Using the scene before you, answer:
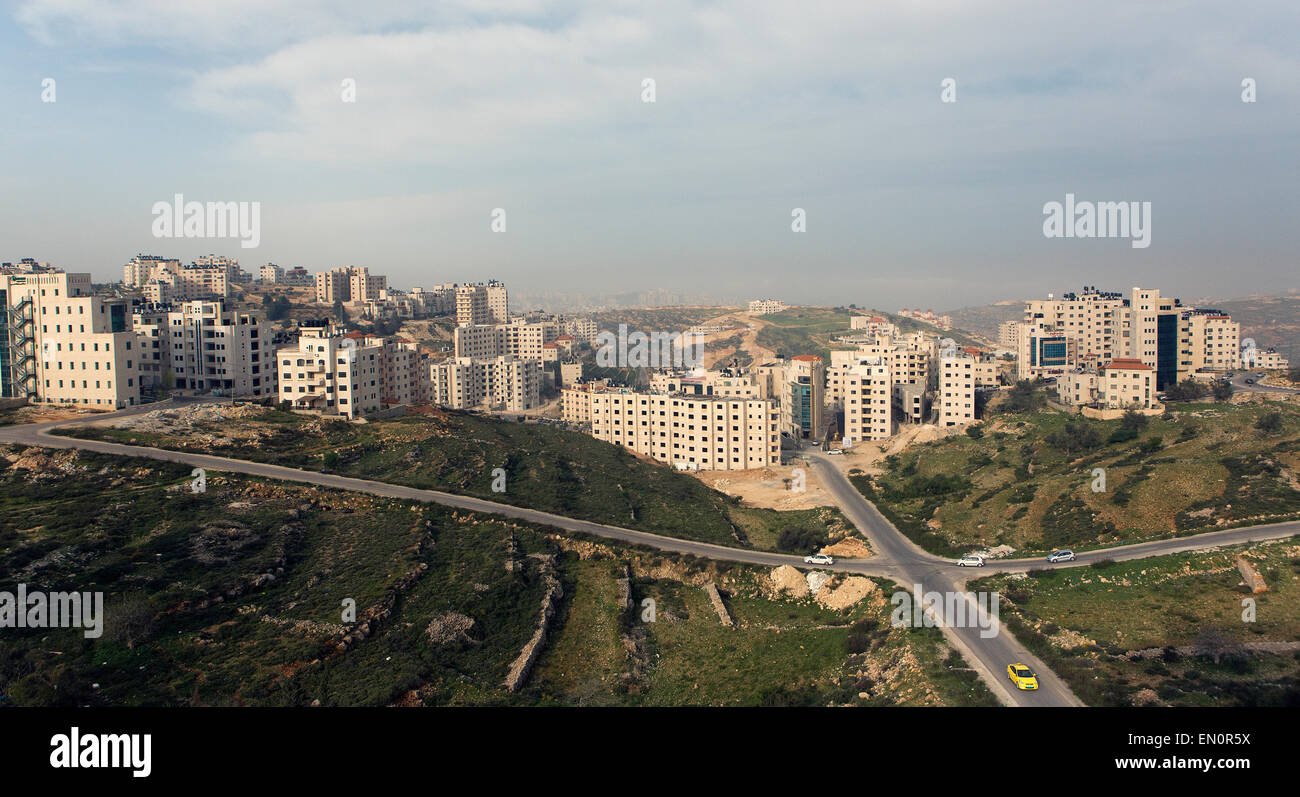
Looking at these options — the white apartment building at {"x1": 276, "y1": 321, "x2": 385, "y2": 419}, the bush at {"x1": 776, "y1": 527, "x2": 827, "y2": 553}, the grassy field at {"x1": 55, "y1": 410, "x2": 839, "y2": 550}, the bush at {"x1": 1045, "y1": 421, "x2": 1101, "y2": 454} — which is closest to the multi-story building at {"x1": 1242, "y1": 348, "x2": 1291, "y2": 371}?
the bush at {"x1": 1045, "y1": 421, "x2": 1101, "y2": 454}

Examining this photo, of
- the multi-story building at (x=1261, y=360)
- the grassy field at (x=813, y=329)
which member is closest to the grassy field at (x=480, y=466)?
the multi-story building at (x=1261, y=360)

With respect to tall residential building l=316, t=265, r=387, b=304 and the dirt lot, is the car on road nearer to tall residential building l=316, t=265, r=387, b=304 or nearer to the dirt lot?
the dirt lot

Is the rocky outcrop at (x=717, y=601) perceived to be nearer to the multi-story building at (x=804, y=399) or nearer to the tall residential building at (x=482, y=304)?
the multi-story building at (x=804, y=399)

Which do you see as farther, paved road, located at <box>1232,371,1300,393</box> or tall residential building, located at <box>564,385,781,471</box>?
paved road, located at <box>1232,371,1300,393</box>

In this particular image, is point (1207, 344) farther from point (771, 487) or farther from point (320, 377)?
point (320, 377)

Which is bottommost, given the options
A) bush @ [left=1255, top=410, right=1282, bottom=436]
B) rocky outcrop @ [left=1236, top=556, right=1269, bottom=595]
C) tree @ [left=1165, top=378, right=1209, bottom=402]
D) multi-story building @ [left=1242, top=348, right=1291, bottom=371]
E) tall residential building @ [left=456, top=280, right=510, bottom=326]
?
rocky outcrop @ [left=1236, top=556, right=1269, bottom=595]

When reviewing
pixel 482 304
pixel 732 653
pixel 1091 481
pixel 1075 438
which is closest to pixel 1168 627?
pixel 732 653

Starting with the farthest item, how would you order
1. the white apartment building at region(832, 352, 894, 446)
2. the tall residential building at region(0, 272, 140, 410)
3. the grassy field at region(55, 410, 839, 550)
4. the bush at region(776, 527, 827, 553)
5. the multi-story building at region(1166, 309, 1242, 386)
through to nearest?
1. the multi-story building at region(1166, 309, 1242, 386)
2. the white apartment building at region(832, 352, 894, 446)
3. the tall residential building at region(0, 272, 140, 410)
4. the grassy field at region(55, 410, 839, 550)
5. the bush at region(776, 527, 827, 553)

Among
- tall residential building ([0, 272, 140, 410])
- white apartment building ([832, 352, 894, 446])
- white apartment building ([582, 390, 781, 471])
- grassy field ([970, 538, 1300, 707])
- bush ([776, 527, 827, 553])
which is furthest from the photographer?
white apartment building ([832, 352, 894, 446])
